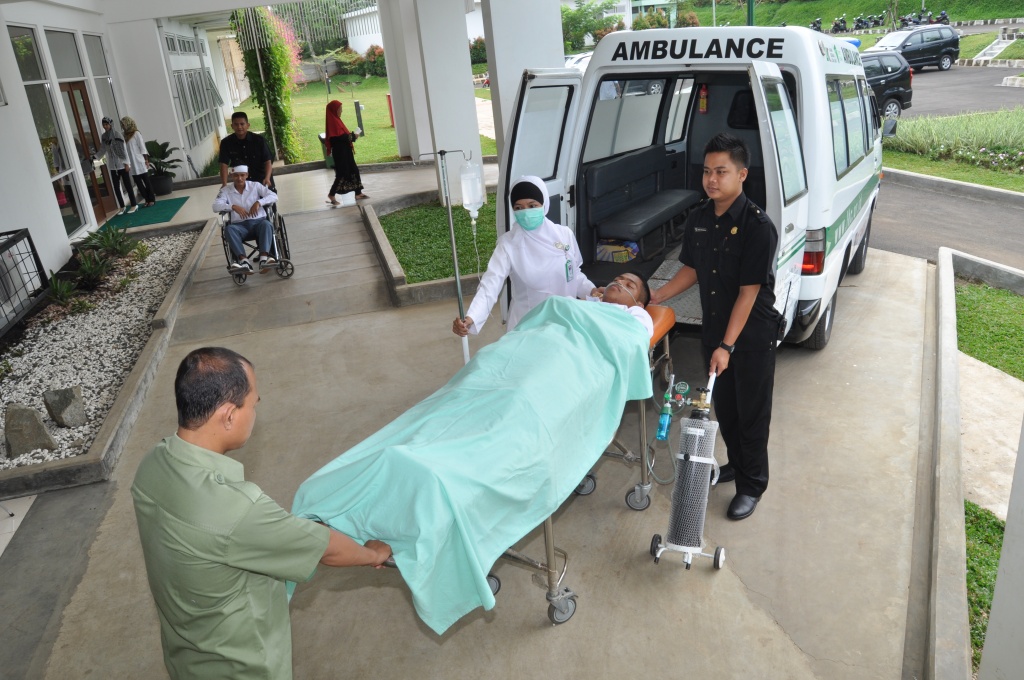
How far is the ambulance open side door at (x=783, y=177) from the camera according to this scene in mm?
4121

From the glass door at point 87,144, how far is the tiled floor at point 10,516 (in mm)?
8843

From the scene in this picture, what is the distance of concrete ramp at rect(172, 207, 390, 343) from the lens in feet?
25.1

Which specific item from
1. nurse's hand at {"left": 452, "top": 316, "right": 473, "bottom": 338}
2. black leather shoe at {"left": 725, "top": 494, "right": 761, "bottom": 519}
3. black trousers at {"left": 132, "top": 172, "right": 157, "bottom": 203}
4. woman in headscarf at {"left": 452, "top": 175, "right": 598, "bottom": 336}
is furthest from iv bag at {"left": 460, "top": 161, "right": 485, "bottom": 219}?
black trousers at {"left": 132, "top": 172, "right": 157, "bottom": 203}

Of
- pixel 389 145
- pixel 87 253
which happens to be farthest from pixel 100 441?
pixel 389 145

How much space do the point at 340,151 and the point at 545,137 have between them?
7.73 meters

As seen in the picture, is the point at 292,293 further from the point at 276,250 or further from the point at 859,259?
the point at 859,259

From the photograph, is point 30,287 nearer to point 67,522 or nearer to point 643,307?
point 67,522

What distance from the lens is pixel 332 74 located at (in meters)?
42.8

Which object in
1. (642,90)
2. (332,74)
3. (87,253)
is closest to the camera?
(642,90)

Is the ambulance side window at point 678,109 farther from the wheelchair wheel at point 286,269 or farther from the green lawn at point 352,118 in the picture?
the green lawn at point 352,118

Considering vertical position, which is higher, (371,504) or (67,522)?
(371,504)

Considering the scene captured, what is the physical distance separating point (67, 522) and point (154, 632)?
4.54 feet

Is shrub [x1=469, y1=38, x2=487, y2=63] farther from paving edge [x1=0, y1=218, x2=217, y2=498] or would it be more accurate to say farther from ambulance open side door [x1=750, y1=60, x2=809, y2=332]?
ambulance open side door [x1=750, y1=60, x2=809, y2=332]

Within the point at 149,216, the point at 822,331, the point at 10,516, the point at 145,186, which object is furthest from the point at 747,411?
the point at 145,186
